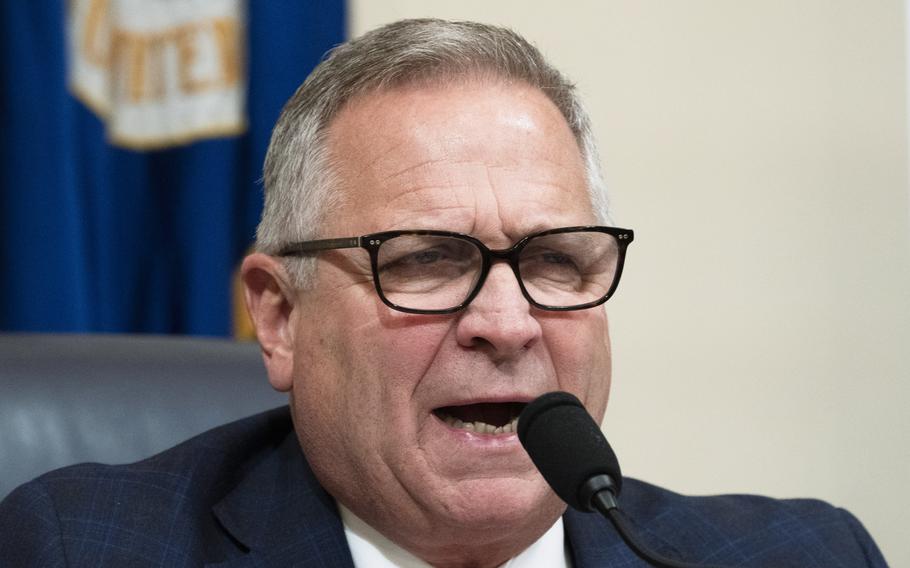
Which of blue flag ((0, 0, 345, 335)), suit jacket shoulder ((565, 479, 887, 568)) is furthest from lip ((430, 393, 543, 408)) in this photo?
blue flag ((0, 0, 345, 335))

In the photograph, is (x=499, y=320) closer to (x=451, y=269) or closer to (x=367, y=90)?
(x=451, y=269)

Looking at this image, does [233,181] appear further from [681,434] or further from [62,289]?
[681,434]

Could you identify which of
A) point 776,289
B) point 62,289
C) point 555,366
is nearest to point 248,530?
point 555,366

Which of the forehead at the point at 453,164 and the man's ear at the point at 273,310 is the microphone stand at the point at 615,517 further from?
the man's ear at the point at 273,310

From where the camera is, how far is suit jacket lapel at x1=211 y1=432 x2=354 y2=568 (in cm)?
140

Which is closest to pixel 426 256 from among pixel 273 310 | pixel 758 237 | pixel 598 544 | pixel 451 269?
pixel 451 269

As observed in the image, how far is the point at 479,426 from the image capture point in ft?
4.28

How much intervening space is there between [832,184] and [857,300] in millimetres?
279

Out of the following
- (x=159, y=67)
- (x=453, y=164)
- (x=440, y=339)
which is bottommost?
(x=440, y=339)

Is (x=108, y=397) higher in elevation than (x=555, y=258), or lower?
lower

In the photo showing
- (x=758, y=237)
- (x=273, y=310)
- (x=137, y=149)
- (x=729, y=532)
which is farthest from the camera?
(x=758, y=237)

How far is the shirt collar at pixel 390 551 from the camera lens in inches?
55.7

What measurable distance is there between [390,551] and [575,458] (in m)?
0.52

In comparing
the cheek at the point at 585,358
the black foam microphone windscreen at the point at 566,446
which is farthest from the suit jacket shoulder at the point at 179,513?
the black foam microphone windscreen at the point at 566,446
